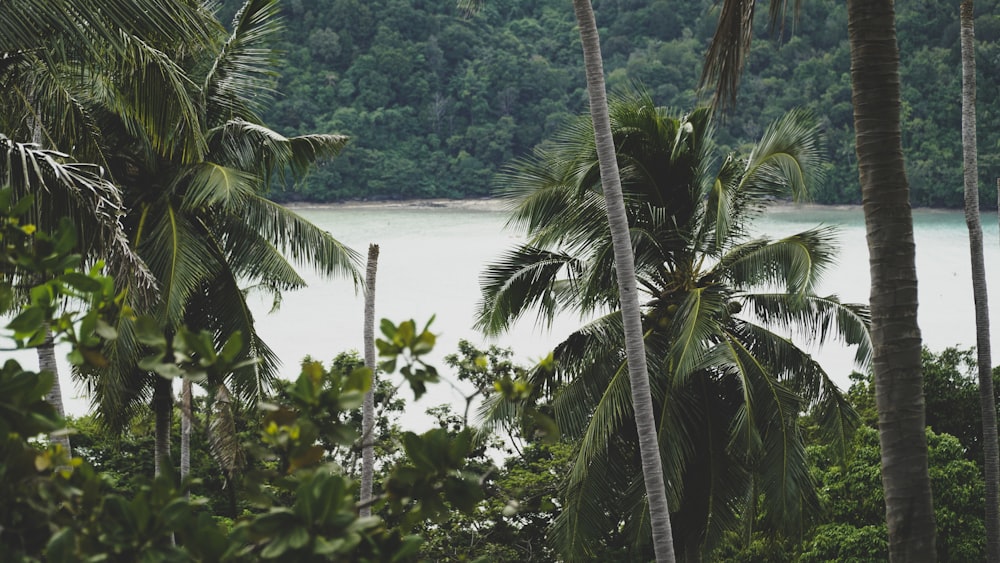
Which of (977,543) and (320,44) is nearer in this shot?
(977,543)

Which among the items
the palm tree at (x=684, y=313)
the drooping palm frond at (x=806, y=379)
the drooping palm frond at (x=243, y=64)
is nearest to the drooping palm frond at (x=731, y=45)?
the palm tree at (x=684, y=313)

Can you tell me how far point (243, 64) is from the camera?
10383 mm

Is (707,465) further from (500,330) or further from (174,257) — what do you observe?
(174,257)

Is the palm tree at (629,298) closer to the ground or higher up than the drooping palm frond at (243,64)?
closer to the ground

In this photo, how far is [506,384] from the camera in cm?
216

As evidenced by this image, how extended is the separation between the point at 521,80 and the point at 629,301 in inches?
1323

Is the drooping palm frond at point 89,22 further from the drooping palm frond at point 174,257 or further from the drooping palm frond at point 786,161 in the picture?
the drooping palm frond at point 786,161

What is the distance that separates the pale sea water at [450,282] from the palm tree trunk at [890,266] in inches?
1010

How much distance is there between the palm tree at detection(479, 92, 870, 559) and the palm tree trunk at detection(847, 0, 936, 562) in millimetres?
3682

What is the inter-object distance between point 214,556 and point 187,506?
0.34 ft

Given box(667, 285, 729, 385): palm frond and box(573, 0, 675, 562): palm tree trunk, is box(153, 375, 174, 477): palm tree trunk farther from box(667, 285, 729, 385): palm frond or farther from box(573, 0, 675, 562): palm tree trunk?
box(667, 285, 729, 385): palm frond

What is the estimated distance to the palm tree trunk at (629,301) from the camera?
23.8ft

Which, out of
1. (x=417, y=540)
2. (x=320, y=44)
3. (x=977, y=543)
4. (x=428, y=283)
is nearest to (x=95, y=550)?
(x=417, y=540)

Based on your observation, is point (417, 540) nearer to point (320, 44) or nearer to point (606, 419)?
point (606, 419)
